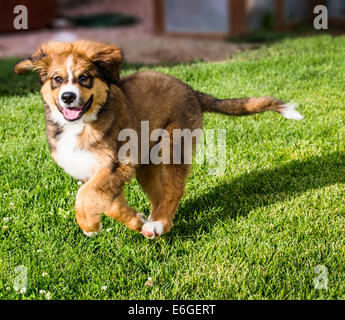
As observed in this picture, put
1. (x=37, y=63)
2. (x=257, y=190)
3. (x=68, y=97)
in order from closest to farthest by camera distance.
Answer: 1. (x=68, y=97)
2. (x=37, y=63)
3. (x=257, y=190)

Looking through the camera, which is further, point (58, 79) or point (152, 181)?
point (152, 181)

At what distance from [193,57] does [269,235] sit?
5.84 meters

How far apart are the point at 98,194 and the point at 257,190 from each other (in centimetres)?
138

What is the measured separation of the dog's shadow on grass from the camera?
345 cm

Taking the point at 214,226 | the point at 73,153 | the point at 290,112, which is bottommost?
the point at 214,226

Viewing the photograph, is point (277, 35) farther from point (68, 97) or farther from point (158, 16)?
point (68, 97)

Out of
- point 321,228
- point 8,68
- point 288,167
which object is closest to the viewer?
point 321,228

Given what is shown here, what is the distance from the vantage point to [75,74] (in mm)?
2748

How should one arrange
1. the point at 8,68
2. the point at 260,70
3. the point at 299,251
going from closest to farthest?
the point at 299,251 → the point at 260,70 → the point at 8,68

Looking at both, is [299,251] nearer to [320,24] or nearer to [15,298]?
[15,298]

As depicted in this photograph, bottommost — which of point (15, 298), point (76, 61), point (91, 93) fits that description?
point (15, 298)

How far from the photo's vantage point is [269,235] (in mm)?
3188

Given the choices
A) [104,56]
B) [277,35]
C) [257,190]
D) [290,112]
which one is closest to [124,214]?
[104,56]
